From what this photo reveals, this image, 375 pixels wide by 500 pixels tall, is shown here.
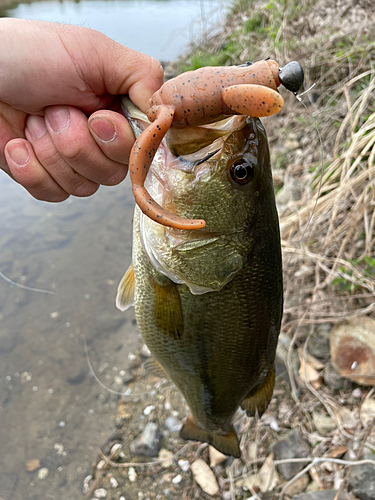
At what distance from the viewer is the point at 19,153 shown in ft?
4.70

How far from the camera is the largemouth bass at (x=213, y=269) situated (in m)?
1.16

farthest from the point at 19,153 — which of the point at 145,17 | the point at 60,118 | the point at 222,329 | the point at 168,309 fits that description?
the point at 145,17

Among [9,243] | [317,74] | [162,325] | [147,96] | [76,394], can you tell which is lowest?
[76,394]

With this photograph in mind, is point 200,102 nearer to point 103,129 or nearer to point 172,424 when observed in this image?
point 103,129

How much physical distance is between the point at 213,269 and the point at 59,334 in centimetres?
280

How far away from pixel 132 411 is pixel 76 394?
0.54 metres

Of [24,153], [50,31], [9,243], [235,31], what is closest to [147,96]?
[50,31]

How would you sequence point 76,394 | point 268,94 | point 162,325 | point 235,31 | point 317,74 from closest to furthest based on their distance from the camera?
point 268,94 → point 162,325 → point 76,394 → point 317,74 → point 235,31

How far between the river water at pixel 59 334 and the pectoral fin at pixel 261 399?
160 centimetres

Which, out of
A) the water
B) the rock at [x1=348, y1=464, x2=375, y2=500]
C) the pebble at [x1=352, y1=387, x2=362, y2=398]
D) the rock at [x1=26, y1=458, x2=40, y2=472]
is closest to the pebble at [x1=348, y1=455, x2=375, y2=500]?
the rock at [x1=348, y1=464, x2=375, y2=500]

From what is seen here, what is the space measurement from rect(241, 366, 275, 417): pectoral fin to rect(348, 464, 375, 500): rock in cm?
90

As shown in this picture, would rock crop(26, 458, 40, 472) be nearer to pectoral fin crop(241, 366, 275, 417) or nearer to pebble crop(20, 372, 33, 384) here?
pebble crop(20, 372, 33, 384)

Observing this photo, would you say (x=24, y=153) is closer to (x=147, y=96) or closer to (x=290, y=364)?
(x=147, y=96)

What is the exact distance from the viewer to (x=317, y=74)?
13.2 feet
